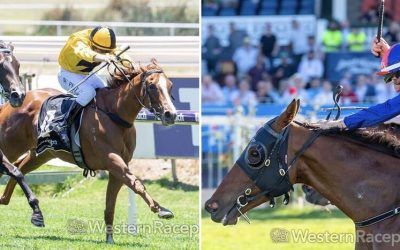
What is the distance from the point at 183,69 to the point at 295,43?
8841 mm

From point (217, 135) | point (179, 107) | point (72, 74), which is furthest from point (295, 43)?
point (72, 74)

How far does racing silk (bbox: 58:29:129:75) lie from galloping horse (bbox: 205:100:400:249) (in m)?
4.19

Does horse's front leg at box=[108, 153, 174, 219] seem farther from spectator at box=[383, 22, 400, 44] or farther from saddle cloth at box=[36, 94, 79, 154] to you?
spectator at box=[383, 22, 400, 44]

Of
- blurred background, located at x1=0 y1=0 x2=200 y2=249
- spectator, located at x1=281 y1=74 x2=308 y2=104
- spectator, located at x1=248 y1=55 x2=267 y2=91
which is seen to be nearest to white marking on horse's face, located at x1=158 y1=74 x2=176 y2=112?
blurred background, located at x1=0 y1=0 x2=200 y2=249

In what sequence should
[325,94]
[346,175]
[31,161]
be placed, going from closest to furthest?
1. [346,175]
2. [31,161]
3. [325,94]

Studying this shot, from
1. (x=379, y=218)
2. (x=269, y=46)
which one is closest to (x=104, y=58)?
(x=379, y=218)

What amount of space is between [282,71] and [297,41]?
1.23m

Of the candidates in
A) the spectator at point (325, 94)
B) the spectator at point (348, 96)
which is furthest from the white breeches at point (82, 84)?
the spectator at point (348, 96)

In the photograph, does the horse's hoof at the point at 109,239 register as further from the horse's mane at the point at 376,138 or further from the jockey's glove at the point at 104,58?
the horse's mane at the point at 376,138

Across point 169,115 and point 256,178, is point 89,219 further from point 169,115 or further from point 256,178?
point 256,178

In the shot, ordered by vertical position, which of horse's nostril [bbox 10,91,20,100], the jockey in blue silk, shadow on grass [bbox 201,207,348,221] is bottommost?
shadow on grass [bbox 201,207,348,221]

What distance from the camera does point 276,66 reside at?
21250mm

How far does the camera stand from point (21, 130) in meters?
10.9

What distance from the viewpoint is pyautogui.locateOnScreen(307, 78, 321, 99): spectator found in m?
18.5
